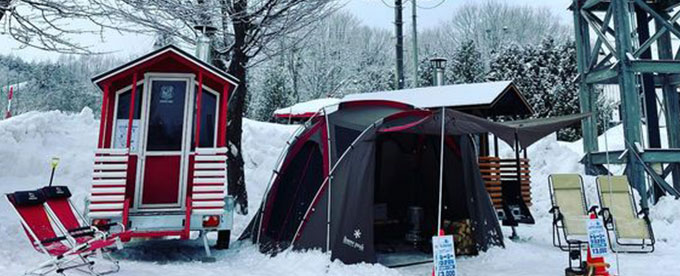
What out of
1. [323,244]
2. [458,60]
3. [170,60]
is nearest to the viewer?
[323,244]

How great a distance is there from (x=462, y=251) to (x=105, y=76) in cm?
515

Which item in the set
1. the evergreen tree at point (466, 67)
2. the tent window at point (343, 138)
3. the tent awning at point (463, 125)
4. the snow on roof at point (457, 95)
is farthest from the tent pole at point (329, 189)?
the evergreen tree at point (466, 67)

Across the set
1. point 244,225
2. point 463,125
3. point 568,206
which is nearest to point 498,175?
point 568,206

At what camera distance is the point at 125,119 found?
18.9 feet

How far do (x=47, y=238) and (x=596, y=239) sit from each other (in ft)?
17.5

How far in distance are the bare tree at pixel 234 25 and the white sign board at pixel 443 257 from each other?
19.4 feet

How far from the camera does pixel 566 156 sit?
41.3 feet

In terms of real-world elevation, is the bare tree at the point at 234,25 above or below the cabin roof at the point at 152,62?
above

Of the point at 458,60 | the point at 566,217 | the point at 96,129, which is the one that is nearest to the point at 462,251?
the point at 566,217

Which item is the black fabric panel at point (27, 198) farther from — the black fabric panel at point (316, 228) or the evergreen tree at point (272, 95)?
the evergreen tree at point (272, 95)

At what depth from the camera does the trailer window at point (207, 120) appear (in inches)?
231

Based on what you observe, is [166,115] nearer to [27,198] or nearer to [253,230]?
[27,198]

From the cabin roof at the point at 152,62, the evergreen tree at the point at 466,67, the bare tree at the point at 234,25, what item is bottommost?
the cabin roof at the point at 152,62

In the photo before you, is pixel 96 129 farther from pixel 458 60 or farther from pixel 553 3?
pixel 553 3
